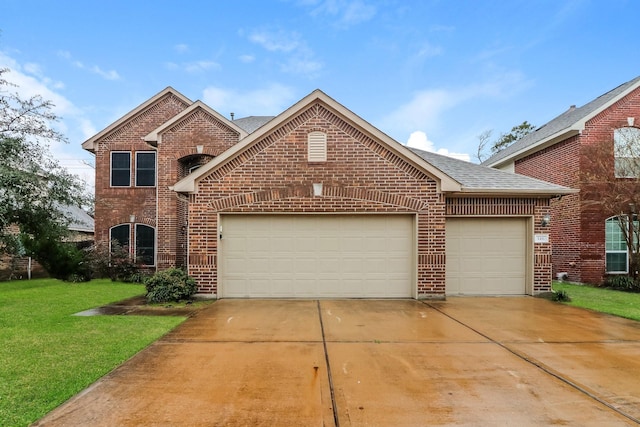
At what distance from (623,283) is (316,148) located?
11593 mm

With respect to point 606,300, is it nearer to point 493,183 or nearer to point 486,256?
point 486,256

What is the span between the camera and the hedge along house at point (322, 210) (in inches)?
352

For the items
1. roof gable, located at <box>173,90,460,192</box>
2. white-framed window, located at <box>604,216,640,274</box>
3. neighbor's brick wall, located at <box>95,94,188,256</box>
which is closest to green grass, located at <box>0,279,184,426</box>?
roof gable, located at <box>173,90,460,192</box>

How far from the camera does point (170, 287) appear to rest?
8469mm

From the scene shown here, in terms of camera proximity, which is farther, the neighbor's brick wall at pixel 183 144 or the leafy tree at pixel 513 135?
the leafy tree at pixel 513 135

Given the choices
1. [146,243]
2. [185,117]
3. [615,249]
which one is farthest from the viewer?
[146,243]

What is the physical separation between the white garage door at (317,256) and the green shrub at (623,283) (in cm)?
837

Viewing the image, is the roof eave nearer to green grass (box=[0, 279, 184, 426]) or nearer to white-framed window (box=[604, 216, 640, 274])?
white-framed window (box=[604, 216, 640, 274])

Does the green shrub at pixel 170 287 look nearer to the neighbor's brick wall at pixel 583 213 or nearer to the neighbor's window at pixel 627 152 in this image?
the neighbor's brick wall at pixel 583 213

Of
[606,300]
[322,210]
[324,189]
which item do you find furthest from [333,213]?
[606,300]

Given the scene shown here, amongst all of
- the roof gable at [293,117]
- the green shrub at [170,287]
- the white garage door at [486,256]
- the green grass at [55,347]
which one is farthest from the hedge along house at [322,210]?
the green grass at [55,347]

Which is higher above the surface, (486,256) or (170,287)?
(486,256)

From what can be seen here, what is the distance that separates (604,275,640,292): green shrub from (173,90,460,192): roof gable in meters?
8.04

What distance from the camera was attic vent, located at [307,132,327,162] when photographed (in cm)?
911
